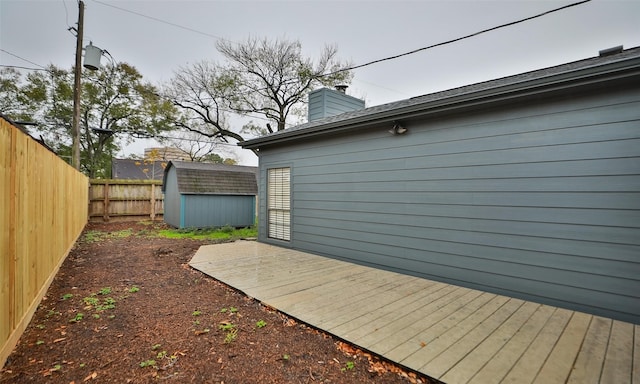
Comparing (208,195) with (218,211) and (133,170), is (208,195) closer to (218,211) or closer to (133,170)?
(218,211)

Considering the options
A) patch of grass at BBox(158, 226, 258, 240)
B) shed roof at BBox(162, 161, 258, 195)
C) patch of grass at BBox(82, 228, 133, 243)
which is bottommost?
patch of grass at BBox(158, 226, 258, 240)

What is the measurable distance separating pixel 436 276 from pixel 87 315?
4.10m

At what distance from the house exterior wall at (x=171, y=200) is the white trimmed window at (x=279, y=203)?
418cm

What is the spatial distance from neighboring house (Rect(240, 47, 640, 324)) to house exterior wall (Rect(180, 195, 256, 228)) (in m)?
5.81

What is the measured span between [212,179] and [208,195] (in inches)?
25.6

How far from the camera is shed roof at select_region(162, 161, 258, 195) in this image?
29.6 feet

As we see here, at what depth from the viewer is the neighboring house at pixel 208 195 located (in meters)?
8.95

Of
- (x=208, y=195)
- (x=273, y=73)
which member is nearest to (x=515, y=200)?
(x=208, y=195)

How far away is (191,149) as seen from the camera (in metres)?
18.8

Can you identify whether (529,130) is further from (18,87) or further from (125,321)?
(18,87)

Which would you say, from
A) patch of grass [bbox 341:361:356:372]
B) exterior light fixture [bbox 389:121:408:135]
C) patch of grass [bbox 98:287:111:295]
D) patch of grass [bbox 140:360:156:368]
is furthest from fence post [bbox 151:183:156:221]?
patch of grass [bbox 341:361:356:372]

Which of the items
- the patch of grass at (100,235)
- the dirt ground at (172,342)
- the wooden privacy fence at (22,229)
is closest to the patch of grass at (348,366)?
the dirt ground at (172,342)

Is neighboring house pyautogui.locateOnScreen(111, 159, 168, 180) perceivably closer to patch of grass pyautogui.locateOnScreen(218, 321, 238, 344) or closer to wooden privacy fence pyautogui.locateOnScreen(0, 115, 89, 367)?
wooden privacy fence pyautogui.locateOnScreen(0, 115, 89, 367)

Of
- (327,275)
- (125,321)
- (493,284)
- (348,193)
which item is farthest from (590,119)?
(125,321)
